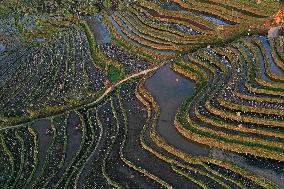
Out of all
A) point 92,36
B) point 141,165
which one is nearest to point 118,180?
point 141,165

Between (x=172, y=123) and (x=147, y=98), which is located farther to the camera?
(x=147, y=98)

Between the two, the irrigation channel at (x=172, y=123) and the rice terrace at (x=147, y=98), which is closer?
the irrigation channel at (x=172, y=123)

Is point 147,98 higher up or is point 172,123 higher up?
point 172,123

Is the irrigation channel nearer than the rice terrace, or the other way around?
the irrigation channel

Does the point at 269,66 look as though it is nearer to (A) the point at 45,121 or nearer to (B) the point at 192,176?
(B) the point at 192,176
